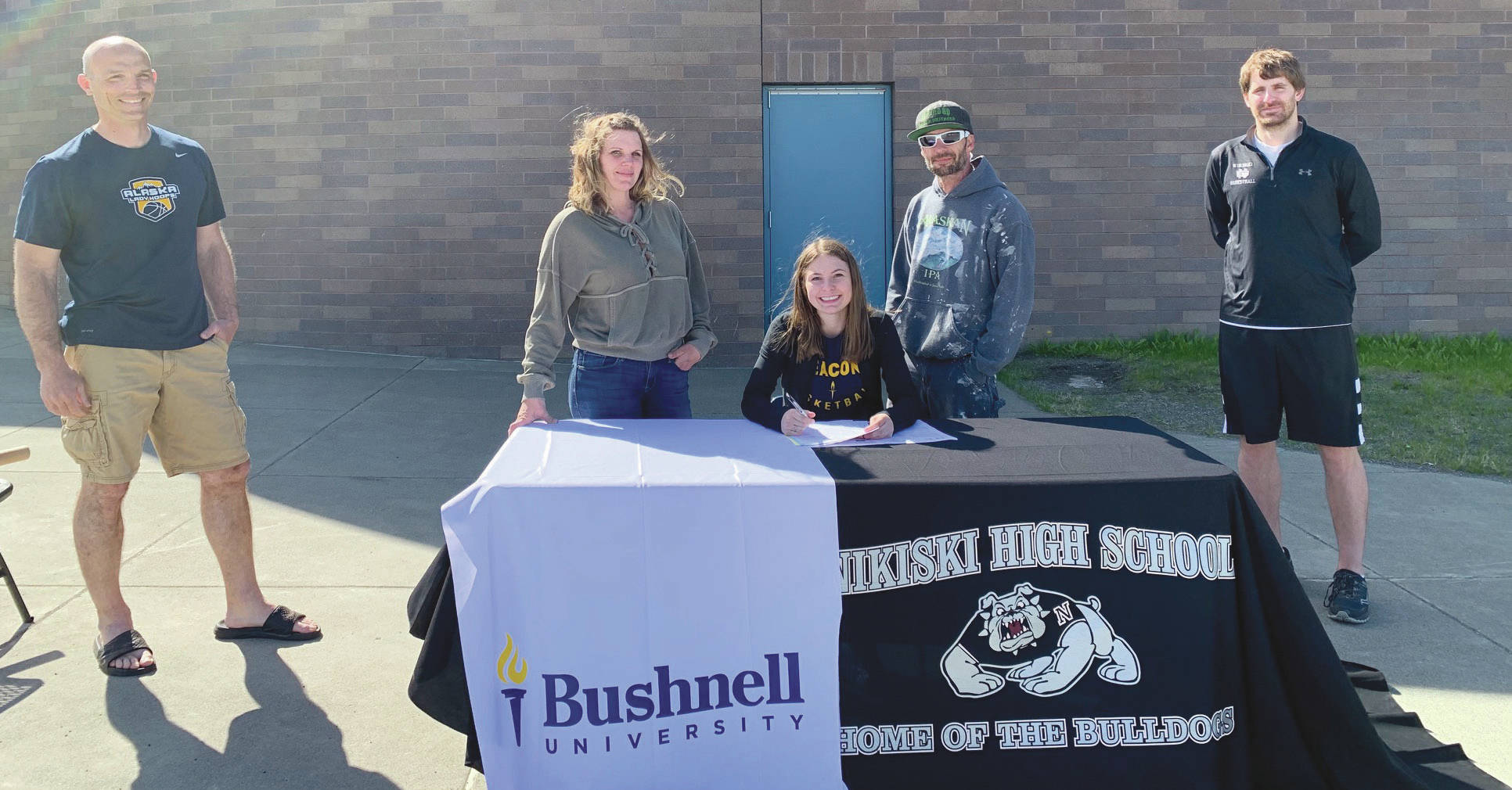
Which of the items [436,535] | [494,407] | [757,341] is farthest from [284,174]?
[436,535]

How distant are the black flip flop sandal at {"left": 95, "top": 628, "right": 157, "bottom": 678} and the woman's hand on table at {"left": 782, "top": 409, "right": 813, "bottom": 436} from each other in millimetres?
2191

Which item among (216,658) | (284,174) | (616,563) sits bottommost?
(216,658)

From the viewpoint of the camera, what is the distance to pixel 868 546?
3.08 m

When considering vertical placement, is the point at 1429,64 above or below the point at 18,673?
above

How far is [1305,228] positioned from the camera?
14.4 ft

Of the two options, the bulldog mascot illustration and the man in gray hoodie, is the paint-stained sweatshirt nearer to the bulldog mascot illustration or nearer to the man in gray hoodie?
the man in gray hoodie

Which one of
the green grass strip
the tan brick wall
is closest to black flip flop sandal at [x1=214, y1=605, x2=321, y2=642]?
the green grass strip

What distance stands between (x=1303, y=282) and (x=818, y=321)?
1847 millimetres

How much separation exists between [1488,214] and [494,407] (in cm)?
865

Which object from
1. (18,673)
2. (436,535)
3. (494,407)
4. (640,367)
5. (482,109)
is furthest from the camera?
(482,109)

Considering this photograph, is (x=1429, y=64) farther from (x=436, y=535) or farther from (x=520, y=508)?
(x=520, y=508)

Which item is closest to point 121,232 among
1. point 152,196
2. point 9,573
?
point 152,196

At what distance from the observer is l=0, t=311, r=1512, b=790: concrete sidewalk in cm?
339

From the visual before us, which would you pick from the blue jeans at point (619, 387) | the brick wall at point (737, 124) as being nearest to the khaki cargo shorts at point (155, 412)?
the blue jeans at point (619, 387)
